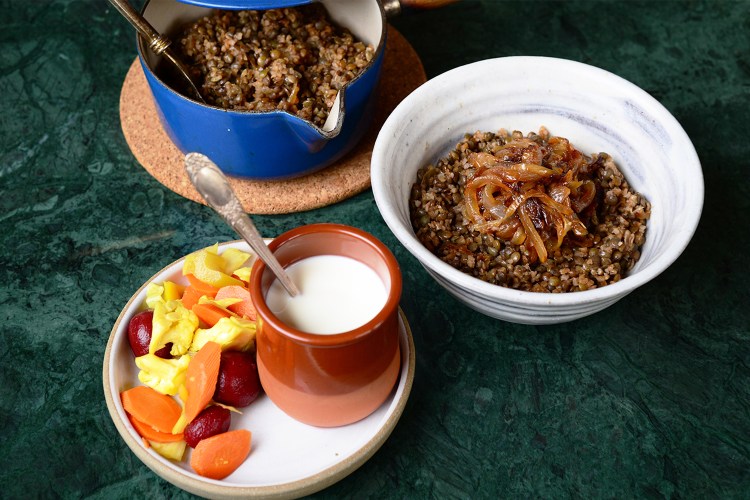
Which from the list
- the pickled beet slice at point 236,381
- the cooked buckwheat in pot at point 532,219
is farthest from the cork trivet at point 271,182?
the pickled beet slice at point 236,381

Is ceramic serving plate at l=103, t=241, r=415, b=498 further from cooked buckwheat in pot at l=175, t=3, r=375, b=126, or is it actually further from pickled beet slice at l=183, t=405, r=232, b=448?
cooked buckwheat in pot at l=175, t=3, r=375, b=126

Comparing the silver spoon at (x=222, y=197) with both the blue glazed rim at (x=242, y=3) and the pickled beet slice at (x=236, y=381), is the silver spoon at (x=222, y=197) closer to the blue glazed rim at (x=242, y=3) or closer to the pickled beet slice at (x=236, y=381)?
the pickled beet slice at (x=236, y=381)

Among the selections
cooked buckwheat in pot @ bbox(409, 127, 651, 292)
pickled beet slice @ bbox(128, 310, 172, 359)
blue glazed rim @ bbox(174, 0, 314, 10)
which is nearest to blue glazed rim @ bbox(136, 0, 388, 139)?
blue glazed rim @ bbox(174, 0, 314, 10)

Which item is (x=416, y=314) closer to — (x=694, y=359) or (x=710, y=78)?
(x=694, y=359)

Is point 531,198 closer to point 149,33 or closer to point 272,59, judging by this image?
point 272,59

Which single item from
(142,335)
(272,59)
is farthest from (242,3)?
(142,335)

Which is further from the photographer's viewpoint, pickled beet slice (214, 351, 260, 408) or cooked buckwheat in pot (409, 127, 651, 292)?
cooked buckwheat in pot (409, 127, 651, 292)
